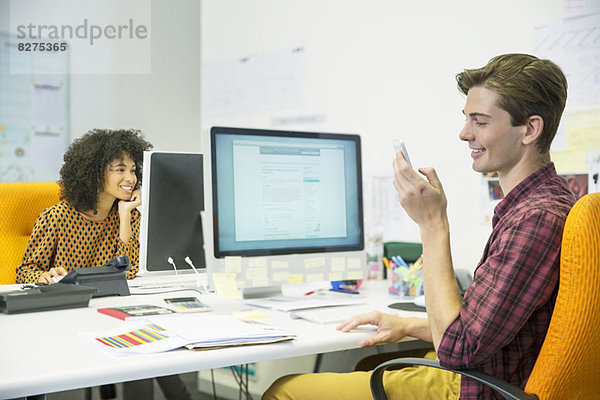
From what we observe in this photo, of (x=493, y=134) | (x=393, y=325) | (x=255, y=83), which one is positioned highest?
(x=255, y=83)

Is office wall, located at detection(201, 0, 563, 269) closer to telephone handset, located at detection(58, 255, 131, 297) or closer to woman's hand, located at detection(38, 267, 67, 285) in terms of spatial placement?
telephone handset, located at detection(58, 255, 131, 297)

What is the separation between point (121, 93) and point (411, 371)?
2507 millimetres

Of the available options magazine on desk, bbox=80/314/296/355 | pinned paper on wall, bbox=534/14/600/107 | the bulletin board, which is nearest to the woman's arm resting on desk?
magazine on desk, bbox=80/314/296/355

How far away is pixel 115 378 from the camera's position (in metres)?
0.99

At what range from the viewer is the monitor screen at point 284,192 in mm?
1638

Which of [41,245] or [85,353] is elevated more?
[41,245]

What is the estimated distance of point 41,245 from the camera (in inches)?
78.7

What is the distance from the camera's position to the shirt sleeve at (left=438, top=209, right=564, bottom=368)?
3.27ft

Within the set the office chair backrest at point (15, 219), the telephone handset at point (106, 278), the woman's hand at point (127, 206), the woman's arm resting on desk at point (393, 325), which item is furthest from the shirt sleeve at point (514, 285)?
the office chair backrest at point (15, 219)

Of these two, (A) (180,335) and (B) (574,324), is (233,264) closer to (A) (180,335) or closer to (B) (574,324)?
(A) (180,335)

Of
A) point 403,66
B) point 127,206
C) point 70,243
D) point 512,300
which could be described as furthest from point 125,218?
point 512,300

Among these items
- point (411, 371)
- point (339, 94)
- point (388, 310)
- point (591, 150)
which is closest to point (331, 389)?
point (411, 371)

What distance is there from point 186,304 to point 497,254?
33.5 inches

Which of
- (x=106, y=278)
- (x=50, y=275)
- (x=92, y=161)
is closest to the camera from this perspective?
(x=106, y=278)
